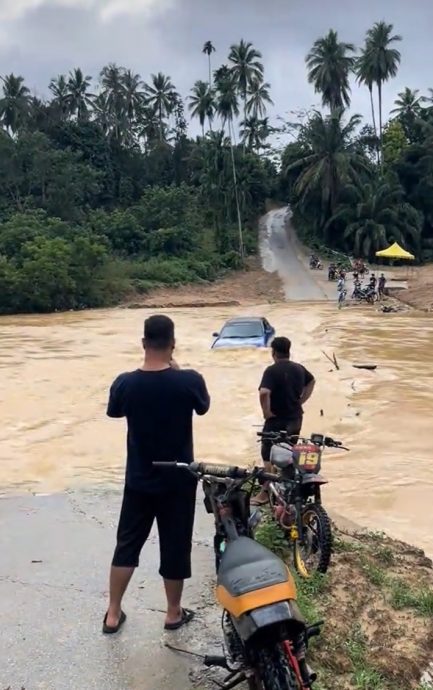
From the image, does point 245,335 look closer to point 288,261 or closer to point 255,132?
point 288,261

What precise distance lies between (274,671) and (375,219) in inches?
2055

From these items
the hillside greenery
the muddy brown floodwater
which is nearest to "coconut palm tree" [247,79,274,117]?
the hillside greenery

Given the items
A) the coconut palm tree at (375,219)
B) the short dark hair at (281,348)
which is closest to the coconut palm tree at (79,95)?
the coconut palm tree at (375,219)

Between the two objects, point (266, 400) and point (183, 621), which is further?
point (266, 400)

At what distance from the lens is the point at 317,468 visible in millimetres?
5137

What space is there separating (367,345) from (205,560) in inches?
680

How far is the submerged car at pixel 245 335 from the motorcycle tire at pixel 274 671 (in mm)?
15663

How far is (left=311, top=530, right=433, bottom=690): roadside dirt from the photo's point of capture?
349 cm

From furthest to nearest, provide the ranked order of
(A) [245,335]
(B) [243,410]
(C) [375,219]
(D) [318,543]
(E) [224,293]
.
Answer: (C) [375,219] < (E) [224,293] < (A) [245,335] < (B) [243,410] < (D) [318,543]

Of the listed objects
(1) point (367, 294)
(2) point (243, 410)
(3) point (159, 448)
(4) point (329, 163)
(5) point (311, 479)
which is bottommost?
(1) point (367, 294)

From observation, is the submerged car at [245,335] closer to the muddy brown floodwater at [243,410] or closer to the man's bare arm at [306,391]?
the muddy brown floodwater at [243,410]

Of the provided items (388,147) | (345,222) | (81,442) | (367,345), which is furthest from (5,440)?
(388,147)

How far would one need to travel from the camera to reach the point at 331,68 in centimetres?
6166

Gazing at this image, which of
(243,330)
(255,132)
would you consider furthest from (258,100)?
(243,330)
